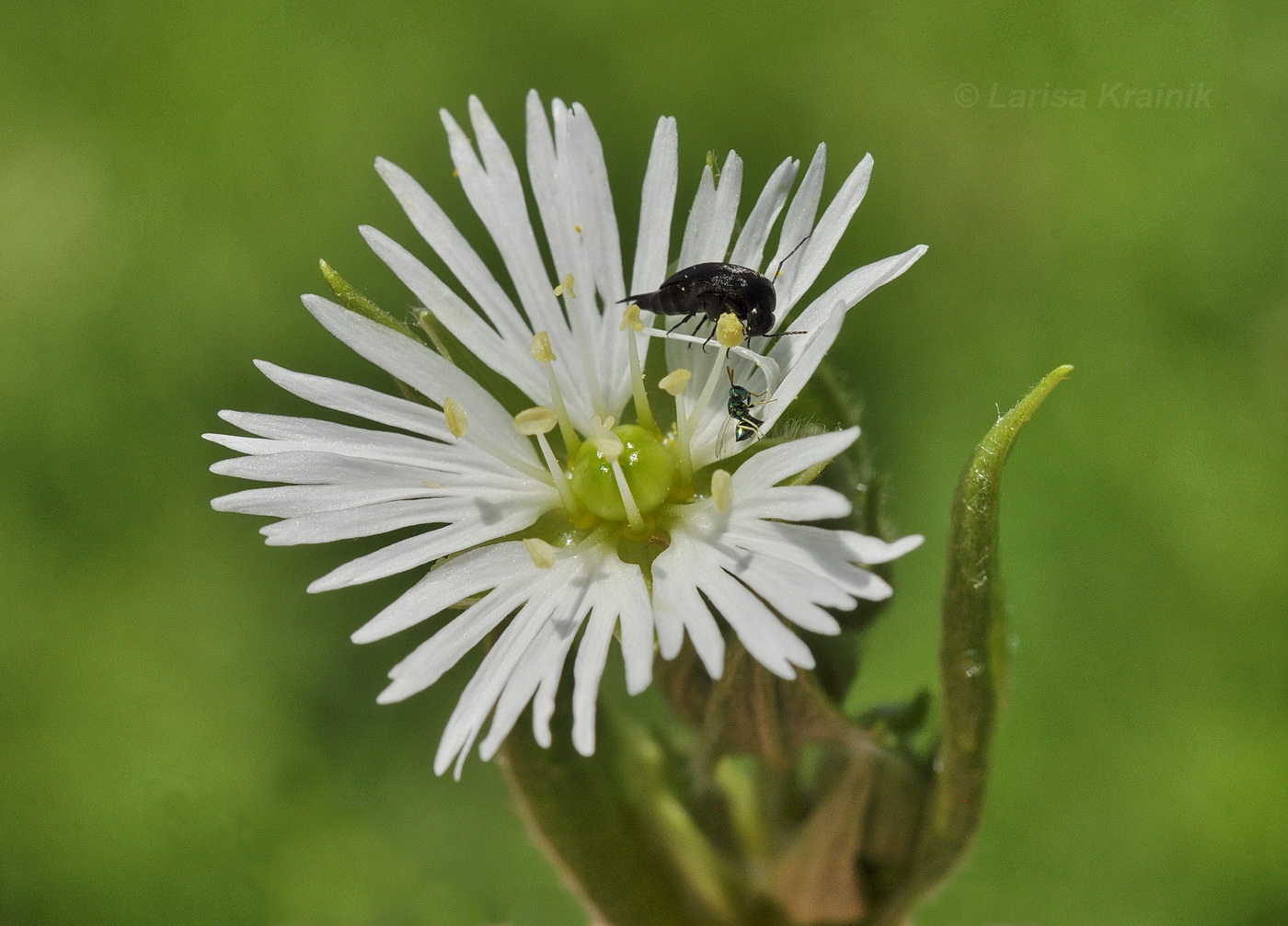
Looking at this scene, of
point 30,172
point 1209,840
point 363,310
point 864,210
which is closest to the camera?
point 363,310

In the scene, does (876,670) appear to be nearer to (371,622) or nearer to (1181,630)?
(1181,630)

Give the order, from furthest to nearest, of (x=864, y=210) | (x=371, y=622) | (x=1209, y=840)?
1. (x=864, y=210)
2. (x=1209, y=840)
3. (x=371, y=622)

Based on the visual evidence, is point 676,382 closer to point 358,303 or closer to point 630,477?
point 630,477

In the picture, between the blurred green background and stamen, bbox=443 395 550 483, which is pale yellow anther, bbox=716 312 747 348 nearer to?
stamen, bbox=443 395 550 483

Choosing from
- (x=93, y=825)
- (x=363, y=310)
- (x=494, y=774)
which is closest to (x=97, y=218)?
(x=93, y=825)

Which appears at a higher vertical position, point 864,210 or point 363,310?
point 864,210

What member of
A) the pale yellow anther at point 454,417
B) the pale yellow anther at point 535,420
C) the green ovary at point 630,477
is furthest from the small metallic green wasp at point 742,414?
the pale yellow anther at point 454,417

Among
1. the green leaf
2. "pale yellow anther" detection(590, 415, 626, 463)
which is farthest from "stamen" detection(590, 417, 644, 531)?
the green leaf

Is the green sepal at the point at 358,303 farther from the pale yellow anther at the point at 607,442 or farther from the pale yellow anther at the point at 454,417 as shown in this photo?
the pale yellow anther at the point at 607,442
